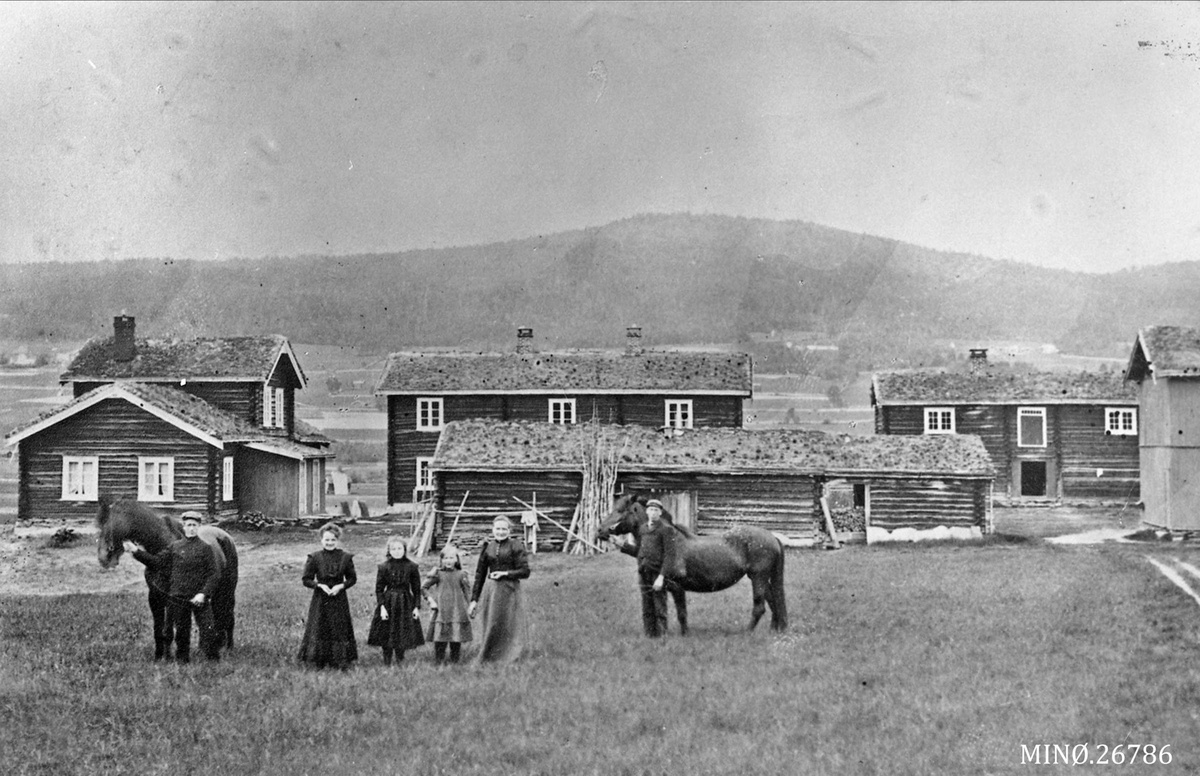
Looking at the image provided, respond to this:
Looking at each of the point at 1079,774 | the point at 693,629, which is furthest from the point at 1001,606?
the point at 1079,774

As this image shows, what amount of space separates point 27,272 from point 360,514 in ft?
50.0

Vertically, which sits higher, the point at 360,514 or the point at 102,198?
the point at 102,198

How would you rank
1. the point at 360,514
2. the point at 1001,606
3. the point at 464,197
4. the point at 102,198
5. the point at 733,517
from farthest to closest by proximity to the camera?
the point at 360,514 → the point at 733,517 → the point at 464,197 → the point at 102,198 → the point at 1001,606

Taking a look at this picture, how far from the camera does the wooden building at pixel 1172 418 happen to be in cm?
2534

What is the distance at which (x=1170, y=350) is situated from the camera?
25.6 m

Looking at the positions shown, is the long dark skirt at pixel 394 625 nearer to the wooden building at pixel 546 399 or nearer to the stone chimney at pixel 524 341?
the wooden building at pixel 546 399

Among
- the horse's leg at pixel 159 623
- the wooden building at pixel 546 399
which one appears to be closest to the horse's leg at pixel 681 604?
the horse's leg at pixel 159 623

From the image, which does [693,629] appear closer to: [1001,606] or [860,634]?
[860,634]

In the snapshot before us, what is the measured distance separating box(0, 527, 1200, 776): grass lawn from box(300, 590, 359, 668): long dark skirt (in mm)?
422

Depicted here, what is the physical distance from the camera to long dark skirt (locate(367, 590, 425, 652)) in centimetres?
1204

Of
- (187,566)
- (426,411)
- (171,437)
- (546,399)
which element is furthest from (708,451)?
(187,566)

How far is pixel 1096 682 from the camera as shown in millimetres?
10477

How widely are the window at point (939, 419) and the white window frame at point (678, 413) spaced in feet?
39.2

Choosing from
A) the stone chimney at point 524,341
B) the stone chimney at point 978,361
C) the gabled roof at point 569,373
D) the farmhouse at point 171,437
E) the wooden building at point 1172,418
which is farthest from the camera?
the stone chimney at point 978,361
